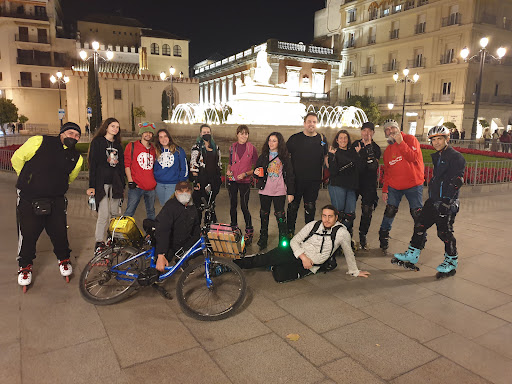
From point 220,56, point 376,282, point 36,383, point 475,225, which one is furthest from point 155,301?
point 220,56

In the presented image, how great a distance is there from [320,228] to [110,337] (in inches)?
109

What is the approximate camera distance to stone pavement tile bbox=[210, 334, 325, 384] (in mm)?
3072

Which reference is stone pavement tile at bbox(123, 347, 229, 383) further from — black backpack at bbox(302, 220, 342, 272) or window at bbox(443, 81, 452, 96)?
window at bbox(443, 81, 452, 96)

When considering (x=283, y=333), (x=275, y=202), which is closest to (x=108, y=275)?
(x=283, y=333)

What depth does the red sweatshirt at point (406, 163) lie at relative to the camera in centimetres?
577

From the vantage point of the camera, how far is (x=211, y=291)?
4.44m

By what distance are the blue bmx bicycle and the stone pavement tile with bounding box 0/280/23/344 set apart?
68 cm

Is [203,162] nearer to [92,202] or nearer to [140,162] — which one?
[140,162]

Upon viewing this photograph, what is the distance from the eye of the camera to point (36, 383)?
9.73 ft

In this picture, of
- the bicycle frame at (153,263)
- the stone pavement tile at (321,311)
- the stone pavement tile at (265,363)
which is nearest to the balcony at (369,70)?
the stone pavement tile at (321,311)

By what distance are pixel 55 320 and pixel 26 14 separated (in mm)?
54304

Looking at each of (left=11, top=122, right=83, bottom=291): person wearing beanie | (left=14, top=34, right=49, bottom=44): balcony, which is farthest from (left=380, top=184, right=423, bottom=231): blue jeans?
(left=14, top=34, right=49, bottom=44): balcony

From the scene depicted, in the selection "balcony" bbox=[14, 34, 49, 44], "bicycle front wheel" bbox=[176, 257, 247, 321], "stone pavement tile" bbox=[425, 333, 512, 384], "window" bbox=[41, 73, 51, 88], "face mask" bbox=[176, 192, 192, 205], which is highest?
"balcony" bbox=[14, 34, 49, 44]

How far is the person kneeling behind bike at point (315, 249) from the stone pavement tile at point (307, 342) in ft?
3.31
